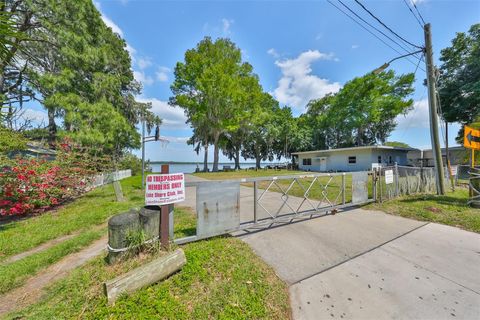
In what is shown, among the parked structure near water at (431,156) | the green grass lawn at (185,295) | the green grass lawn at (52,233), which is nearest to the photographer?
the green grass lawn at (185,295)

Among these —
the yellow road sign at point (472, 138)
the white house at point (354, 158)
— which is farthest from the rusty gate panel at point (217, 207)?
the white house at point (354, 158)

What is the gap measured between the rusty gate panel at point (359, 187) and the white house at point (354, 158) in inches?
595

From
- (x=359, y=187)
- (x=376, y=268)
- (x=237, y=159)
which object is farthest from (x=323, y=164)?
(x=376, y=268)

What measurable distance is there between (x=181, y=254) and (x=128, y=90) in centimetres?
2283

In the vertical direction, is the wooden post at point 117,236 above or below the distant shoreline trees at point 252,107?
below

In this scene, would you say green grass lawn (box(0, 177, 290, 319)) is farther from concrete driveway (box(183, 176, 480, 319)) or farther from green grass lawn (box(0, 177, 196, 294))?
concrete driveway (box(183, 176, 480, 319))

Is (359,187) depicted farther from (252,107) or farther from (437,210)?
(252,107)

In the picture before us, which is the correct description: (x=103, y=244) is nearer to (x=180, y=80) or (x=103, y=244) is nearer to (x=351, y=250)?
(x=351, y=250)

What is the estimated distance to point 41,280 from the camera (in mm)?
2654

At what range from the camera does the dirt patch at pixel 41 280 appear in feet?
7.20

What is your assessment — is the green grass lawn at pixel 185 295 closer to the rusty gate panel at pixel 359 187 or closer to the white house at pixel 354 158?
the rusty gate panel at pixel 359 187

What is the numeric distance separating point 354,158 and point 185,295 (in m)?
22.5

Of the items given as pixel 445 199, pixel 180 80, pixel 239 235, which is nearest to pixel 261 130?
pixel 180 80

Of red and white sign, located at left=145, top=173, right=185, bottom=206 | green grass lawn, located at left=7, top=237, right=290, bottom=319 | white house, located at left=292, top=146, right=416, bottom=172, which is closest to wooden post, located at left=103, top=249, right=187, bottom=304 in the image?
green grass lawn, located at left=7, top=237, right=290, bottom=319
